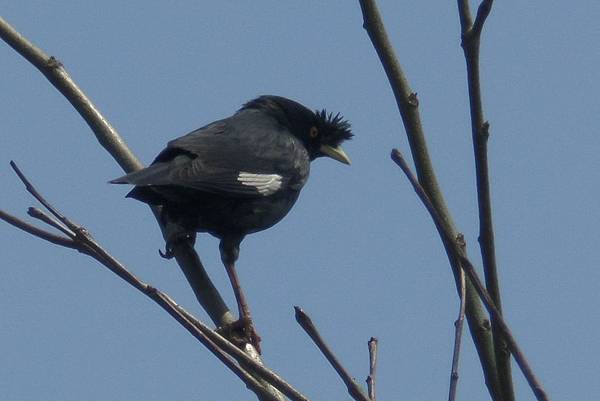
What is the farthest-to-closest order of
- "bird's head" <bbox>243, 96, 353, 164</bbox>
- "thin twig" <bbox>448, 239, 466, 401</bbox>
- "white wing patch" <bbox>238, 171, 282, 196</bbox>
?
"bird's head" <bbox>243, 96, 353, 164</bbox> < "white wing patch" <bbox>238, 171, 282, 196</bbox> < "thin twig" <bbox>448, 239, 466, 401</bbox>

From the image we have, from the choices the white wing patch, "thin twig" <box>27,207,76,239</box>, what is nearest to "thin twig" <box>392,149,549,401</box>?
"thin twig" <box>27,207,76,239</box>

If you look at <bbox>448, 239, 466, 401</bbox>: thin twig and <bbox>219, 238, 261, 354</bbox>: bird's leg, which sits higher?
<bbox>219, 238, 261, 354</bbox>: bird's leg

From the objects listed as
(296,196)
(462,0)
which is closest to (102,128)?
(296,196)

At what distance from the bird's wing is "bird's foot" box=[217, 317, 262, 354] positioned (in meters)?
0.99

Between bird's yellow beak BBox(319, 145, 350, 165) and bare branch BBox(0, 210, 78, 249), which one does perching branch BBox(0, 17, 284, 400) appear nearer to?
bare branch BBox(0, 210, 78, 249)

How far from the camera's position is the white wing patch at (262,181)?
7395 millimetres

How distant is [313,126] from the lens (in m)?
9.09

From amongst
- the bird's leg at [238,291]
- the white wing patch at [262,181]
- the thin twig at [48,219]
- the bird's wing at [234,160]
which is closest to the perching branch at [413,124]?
the thin twig at [48,219]

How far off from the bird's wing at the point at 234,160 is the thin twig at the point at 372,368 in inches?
123

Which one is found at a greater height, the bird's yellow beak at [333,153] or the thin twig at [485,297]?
the bird's yellow beak at [333,153]

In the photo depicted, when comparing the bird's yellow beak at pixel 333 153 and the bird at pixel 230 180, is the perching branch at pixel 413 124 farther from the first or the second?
the bird's yellow beak at pixel 333 153

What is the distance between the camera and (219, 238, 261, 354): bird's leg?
19.6 feet

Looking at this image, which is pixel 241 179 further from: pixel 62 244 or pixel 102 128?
pixel 62 244

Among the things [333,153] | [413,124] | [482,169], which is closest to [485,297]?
[482,169]
